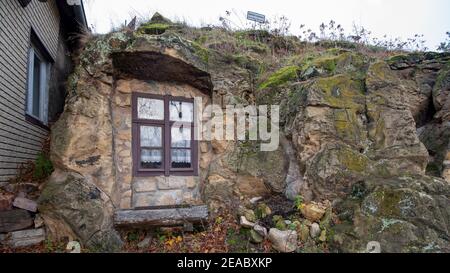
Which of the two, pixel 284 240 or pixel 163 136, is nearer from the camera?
pixel 284 240

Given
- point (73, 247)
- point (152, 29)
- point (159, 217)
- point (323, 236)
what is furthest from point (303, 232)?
point (152, 29)

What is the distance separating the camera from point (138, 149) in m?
5.13

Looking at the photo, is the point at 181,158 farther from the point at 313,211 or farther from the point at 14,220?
the point at 14,220

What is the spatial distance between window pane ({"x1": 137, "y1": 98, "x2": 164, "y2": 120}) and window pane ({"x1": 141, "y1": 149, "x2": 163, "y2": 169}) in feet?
1.99

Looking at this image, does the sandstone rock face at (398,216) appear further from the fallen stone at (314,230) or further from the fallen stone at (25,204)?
the fallen stone at (25,204)

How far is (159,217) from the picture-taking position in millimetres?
4430

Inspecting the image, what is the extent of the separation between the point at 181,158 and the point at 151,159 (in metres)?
0.53

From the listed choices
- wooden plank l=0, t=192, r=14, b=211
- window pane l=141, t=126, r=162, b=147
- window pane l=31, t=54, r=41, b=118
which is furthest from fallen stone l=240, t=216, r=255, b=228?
window pane l=31, t=54, r=41, b=118

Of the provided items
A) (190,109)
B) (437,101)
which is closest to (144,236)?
(190,109)

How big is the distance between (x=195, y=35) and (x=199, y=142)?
3.05m

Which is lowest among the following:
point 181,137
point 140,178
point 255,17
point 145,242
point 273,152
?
point 145,242

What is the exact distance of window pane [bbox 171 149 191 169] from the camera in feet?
17.6

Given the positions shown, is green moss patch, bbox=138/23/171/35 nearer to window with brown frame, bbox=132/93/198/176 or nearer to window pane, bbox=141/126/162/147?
window with brown frame, bbox=132/93/198/176
